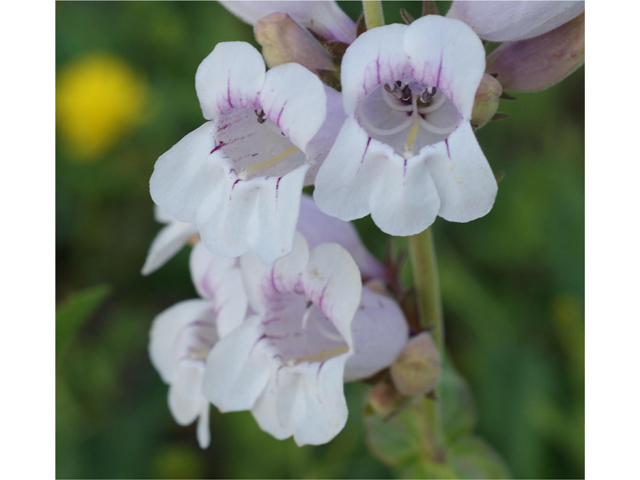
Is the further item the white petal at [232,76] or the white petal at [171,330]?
the white petal at [171,330]

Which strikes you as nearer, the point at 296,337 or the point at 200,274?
the point at 296,337

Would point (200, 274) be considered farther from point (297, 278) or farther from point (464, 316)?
point (464, 316)

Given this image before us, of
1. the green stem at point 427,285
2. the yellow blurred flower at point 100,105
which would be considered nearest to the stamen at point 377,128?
the green stem at point 427,285

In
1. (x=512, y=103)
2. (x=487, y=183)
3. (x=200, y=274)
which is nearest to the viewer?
(x=487, y=183)

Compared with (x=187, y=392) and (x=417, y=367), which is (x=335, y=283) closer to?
(x=417, y=367)

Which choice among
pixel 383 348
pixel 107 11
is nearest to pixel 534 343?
pixel 383 348

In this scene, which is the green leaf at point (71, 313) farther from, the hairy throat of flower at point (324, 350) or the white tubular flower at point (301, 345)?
the hairy throat of flower at point (324, 350)

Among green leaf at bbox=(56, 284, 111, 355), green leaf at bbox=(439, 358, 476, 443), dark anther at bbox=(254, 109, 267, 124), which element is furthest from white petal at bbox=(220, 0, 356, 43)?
green leaf at bbox=(439, 358, 476, 443)

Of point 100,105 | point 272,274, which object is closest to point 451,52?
point 272,274
